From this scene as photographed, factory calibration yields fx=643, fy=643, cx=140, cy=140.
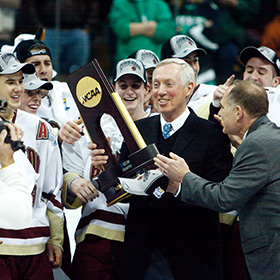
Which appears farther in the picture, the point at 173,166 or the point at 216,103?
the point at 216,103

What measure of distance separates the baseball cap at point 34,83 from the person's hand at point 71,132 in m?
0.33

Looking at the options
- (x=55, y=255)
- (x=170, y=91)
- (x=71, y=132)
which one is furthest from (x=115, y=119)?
(x=55, y=255)

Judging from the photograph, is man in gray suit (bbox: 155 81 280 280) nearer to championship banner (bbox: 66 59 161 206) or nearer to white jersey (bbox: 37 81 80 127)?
championship banner (bbox: 66 59 161 206)

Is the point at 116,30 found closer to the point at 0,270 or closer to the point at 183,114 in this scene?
the point at 183,114

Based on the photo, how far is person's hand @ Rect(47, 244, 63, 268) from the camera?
3170mm

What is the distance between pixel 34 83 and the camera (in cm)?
348

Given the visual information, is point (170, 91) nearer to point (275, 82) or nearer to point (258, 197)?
point (258, 197)

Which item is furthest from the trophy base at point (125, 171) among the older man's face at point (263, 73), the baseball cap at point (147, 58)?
the baseball cap at point (147, 58)

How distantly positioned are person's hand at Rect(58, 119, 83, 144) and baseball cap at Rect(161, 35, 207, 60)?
0.83 metres

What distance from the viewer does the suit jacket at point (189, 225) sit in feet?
→ 9.36

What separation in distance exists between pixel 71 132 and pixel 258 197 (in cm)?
110

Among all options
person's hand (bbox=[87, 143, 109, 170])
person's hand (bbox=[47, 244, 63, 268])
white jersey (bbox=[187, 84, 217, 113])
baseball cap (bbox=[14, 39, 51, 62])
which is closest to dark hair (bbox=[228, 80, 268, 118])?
person's hand (bbox=[87, 143, 109, 170])

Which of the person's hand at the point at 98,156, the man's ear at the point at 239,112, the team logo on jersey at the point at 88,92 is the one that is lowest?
the person's hand at the point at 98,156

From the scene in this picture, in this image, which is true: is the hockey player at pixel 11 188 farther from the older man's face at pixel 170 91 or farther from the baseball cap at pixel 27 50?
the baseball cap at pixel 27 50
